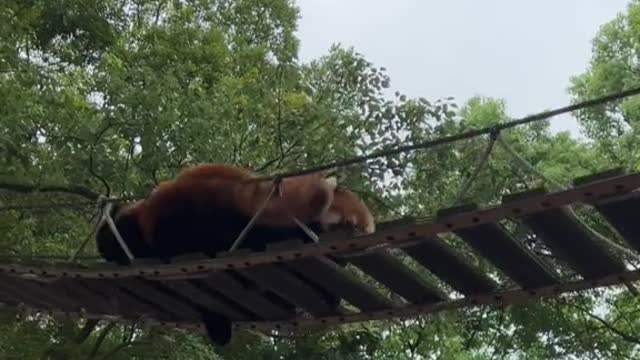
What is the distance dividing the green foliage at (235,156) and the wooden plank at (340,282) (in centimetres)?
182

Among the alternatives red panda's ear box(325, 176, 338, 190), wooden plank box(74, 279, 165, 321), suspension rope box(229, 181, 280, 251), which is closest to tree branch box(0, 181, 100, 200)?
wooden plank box(74, 279, 165, 321)

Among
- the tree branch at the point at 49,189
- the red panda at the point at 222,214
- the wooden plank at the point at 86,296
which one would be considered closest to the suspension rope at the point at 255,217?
the red panda at the point at 222,214

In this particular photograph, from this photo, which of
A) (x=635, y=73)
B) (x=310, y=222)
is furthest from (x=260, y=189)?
(x=635, y=73)

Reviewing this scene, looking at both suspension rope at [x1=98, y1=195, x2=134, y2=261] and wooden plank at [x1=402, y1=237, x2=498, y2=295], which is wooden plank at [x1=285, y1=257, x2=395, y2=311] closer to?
wooden plank at [x1=402, y1=237, x2=498, y2=295]

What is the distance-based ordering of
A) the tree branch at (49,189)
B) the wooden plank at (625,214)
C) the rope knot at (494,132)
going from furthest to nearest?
the tree branch at (49,189) → the rope knot at (494,132) → the wooden plank at (625,214)

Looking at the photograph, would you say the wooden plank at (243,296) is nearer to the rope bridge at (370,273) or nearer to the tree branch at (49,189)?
the rope bridge at (370,273)

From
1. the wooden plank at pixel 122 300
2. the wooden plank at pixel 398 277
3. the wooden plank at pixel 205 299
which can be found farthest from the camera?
the wooden plank at pixel 122 300

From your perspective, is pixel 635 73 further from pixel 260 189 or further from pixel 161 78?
pixel 260 189

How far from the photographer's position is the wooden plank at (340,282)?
9.95 feet

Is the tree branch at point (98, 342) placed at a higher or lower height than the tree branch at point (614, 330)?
lower

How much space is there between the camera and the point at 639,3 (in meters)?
10.0

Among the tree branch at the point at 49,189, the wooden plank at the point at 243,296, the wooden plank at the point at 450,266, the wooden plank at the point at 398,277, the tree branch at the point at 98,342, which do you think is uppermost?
the tree branch at the point at 49,189

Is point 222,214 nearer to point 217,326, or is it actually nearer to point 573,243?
point 217,326

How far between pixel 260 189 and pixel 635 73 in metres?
6.70
